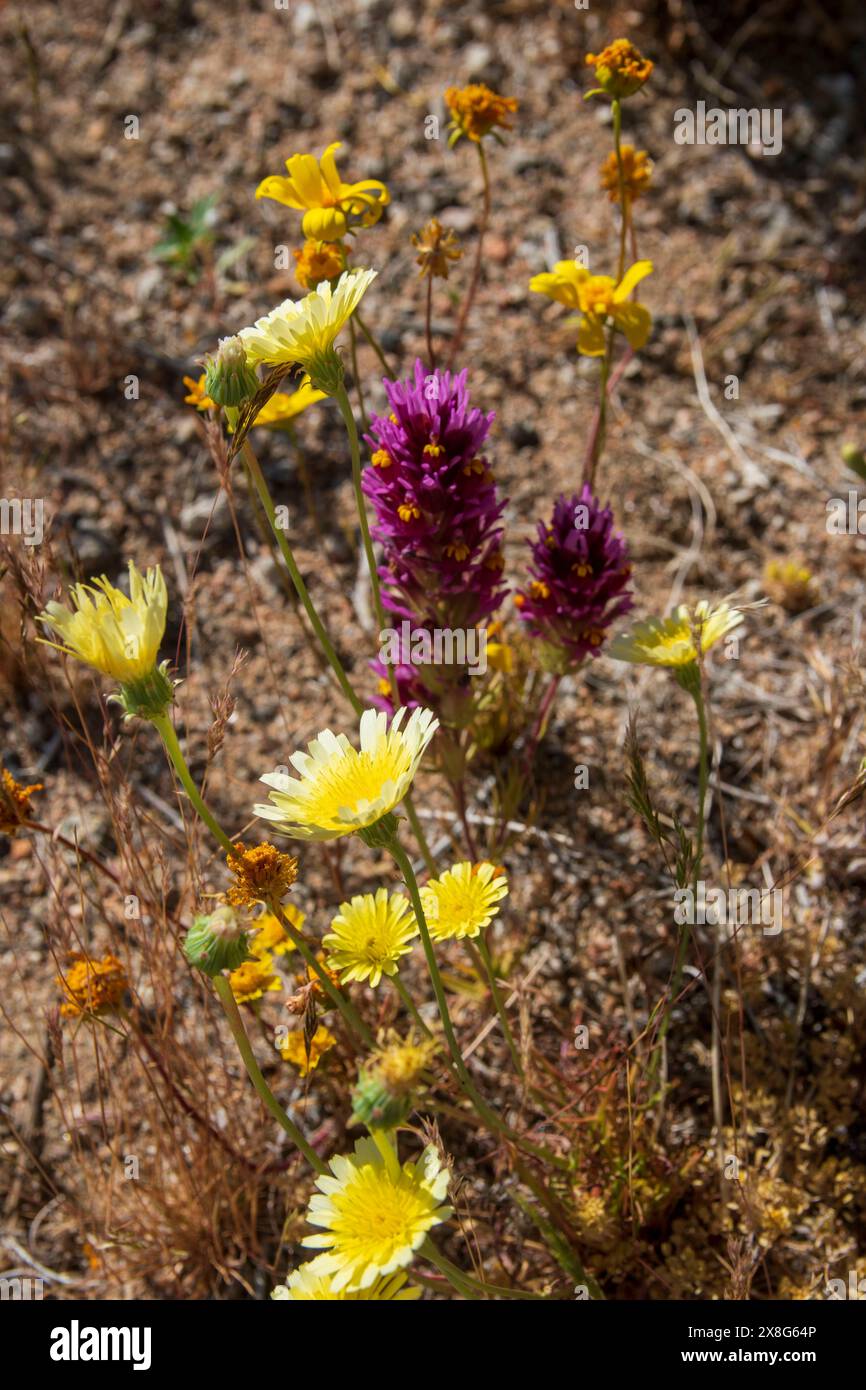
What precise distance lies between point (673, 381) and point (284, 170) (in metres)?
1.33

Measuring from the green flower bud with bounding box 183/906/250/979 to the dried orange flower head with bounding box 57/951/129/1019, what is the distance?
47 centimetres

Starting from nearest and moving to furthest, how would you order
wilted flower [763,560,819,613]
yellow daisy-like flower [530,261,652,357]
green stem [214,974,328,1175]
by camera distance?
green stem [214,974,328,1175] < yellow daisy-like flower [530,261,652,357] < wilted flower [763,560,819,613]

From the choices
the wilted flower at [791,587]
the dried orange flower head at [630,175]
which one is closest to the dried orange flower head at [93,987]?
the dried orange flower head at [630,175]

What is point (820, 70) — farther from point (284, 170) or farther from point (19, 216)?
point (19, 216)

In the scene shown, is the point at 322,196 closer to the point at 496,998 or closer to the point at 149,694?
the point at 149,694

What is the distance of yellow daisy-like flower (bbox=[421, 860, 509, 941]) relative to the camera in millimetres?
1512

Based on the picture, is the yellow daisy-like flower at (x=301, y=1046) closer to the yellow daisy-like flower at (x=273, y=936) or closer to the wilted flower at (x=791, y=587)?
the yellow daisy-like flower at (x=273, y=936)

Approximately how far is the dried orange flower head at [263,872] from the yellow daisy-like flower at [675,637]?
2.06 feet

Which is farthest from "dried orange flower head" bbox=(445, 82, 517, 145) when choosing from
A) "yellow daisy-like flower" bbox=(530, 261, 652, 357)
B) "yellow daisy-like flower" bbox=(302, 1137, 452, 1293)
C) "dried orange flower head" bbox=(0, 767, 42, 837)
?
"yellow daisy-like flower" bbox=(302, 1137, 452, 1293)

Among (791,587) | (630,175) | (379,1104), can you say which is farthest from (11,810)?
(791,587)

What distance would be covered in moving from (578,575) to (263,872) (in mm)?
773

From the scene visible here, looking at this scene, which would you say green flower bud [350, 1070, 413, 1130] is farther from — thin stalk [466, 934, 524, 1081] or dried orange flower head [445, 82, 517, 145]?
dried orange flower head [445, 82, 517, 145]

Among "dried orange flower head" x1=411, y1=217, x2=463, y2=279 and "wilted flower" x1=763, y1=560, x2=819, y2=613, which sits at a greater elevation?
"dried orange flower head" x1=411, y1=217, x2=463, y2=279
